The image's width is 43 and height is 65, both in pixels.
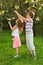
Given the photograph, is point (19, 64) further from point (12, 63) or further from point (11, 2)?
point (11, 2)

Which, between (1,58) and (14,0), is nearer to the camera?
(1,58)

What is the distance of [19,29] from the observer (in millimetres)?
10570

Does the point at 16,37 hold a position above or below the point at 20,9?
above

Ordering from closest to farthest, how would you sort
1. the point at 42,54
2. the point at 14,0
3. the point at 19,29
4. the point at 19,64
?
1. the point at 19,64
2. the point at 19,29
3. the point at 42,54
4. the point at 14,0

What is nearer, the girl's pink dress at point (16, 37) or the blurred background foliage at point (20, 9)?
the girl's pink dress at point (16, 37)

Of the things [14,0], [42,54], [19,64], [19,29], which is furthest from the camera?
[14,0]

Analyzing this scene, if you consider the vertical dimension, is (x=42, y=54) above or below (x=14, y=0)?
below

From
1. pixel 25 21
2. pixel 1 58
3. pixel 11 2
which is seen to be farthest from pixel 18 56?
pixel 11 2

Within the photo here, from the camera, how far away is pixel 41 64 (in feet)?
32.5

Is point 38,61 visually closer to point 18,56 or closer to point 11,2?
point 18,56

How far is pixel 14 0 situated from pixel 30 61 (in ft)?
11.1

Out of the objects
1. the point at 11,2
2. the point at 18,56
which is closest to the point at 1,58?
the point at 18,56

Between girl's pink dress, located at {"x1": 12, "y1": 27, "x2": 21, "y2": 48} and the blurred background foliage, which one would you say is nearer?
girl's pink dress, located at {"x1": 12, "y1": 27, "x2": 21, "y2": 48}

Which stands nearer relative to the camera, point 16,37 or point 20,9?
point 16,37
